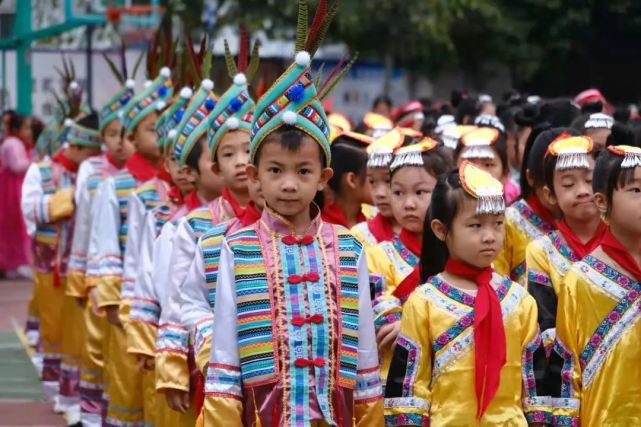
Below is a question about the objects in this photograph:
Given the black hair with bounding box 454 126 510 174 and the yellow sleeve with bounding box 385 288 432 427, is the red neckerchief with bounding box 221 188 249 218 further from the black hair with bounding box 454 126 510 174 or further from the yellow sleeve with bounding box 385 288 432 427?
the black hair with bounding box 454 126 510 174

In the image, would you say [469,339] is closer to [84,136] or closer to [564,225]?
[564,225]

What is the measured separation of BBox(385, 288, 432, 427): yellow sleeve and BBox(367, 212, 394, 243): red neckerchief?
1.43 meters

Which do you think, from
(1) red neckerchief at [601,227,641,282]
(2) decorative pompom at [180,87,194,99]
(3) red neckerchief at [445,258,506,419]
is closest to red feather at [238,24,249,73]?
(2) decorative pompom at [180,87,194,99]

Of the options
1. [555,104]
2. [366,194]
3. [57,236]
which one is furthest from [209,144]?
[57,236]

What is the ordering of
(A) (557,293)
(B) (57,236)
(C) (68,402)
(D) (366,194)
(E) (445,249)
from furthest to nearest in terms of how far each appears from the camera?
(B) (57,236), (C) (68,402), (D) (366,194), (A) (557,293), (E) (445,249)

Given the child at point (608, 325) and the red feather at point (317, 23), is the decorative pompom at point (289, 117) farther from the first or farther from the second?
the child at point (608, 325)

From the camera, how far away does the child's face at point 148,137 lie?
356 inches

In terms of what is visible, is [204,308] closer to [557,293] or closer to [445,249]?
[445,249]

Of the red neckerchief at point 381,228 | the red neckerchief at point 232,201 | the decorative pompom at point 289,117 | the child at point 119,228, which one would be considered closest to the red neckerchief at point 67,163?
the child at point 119,228

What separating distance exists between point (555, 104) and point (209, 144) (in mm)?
3329

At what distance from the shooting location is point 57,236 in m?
11.3

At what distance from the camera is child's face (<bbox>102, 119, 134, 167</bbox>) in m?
10.2

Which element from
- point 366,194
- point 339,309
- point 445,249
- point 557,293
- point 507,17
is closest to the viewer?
point 339,309

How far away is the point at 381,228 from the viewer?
709 cm
